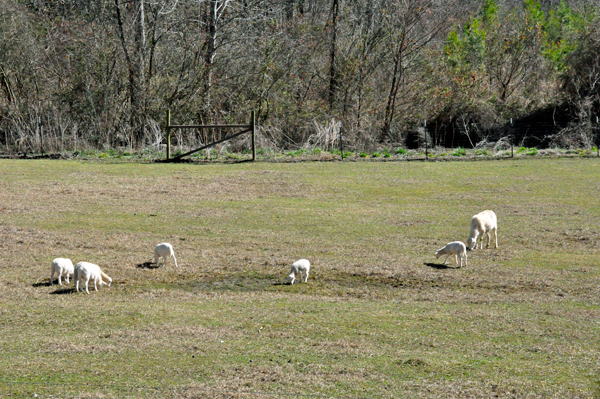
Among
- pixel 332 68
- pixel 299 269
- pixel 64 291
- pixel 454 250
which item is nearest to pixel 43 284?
pixel 64 291

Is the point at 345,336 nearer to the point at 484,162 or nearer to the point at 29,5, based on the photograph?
the point at 484,162

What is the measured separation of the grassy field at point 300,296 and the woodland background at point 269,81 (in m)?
12.9

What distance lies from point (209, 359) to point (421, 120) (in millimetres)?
32028

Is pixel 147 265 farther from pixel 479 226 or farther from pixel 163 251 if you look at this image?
pixel 479 226

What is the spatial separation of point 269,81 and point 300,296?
28.7 m

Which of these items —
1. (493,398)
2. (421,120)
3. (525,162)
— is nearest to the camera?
(493,398)

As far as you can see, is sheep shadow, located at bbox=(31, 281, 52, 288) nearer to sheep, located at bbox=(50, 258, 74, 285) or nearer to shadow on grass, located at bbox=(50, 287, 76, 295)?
sheep, located at bbox=(50, 258, 74, 285)

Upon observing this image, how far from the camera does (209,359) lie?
8672mm

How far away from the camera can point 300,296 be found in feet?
39.0

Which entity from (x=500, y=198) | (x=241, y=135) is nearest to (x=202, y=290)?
(x=500, y=198)

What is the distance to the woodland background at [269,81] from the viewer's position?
36000 millimetres

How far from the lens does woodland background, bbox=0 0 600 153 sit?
36000mm

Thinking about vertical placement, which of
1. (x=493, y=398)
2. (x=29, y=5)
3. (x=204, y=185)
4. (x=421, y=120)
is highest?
(x=29, y=5)

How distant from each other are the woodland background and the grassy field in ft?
42.4
